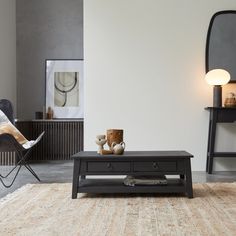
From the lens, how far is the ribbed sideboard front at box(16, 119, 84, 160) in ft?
22.3

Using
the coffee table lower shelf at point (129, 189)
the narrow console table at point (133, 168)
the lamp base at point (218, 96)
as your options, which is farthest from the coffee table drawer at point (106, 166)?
the lamp base at point (218, 96)

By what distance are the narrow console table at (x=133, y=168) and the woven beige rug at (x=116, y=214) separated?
0.25 ft

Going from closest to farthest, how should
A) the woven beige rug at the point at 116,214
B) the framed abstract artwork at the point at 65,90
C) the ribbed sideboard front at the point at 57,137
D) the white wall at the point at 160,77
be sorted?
the woven beige rug at the point at 116,214, the white wall at the point at 160,77, the ribbed sideboard front at the point at 57,137, the framed abstract artwork at the point at 65,90

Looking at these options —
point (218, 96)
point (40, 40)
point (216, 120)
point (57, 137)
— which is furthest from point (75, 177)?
point (40, 40)

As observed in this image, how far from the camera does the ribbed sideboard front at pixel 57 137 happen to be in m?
6.79

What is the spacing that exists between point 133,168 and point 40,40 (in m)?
4.40

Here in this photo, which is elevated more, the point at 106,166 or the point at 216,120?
the point at 216,120

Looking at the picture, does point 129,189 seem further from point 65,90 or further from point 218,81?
point 65,90

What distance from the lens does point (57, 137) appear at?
6836 millimetres

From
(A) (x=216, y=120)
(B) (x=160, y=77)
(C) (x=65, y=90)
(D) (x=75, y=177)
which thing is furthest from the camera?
(C) (x=65, y=90)

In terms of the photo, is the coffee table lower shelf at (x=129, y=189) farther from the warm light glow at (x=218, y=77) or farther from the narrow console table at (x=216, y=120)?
the warm light glow at (x=218, y=77)

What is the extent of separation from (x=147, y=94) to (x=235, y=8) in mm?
1644

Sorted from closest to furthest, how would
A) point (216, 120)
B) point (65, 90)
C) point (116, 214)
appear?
1. point (116, 214)
2. point (216, 120)
3. point (65, 90)

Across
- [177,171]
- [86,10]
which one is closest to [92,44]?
[86,10]
